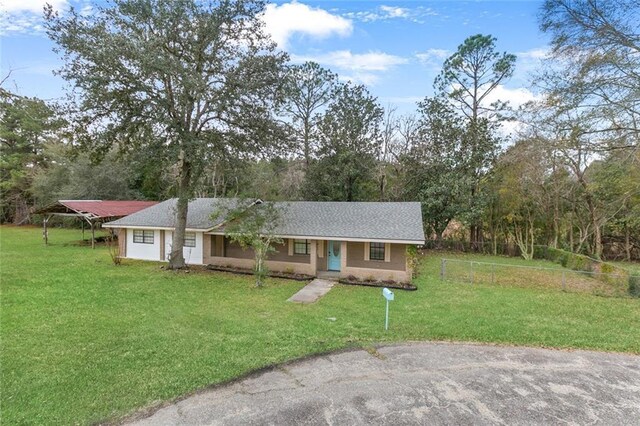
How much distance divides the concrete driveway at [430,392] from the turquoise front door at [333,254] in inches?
329

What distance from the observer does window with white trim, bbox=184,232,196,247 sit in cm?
1745

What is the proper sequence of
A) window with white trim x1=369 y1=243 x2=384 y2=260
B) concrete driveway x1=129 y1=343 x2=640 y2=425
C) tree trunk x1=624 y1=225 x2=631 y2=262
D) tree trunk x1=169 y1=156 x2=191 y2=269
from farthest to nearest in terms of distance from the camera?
tree trunk x1=624 y1=225 x2=631 y2=262, tree trunk x1=169 y1=156 x2=191 y2=269, window with white trim x1=369 y1=243 x2=384 y2=260, concrete driveway x1=129 y1=343 x2=640 y2=425

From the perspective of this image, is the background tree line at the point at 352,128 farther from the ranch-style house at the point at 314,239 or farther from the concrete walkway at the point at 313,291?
the concrete walkway at the point at 313,291

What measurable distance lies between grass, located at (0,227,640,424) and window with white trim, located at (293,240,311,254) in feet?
6.83

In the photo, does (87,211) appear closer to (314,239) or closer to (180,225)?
(180,225)

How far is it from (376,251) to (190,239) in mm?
9852

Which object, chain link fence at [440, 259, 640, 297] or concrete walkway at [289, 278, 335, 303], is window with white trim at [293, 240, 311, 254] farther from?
chain link fence at [440, 259, 640, 297]

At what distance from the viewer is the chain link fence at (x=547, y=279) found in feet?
42.3

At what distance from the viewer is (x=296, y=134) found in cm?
1656

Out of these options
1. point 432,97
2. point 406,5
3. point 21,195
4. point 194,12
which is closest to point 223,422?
point 406,5

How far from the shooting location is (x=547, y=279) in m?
15.5

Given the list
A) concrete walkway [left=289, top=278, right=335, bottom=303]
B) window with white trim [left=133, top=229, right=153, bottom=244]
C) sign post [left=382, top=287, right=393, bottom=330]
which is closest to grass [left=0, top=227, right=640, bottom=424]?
sign post [left=382, top=287, right=393, bottom=330]

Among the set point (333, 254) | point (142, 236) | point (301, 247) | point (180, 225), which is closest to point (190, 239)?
point (180, 225)

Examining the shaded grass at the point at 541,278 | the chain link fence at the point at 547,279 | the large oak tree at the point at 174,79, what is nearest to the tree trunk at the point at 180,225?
the large oak tree at the point at 174,79
